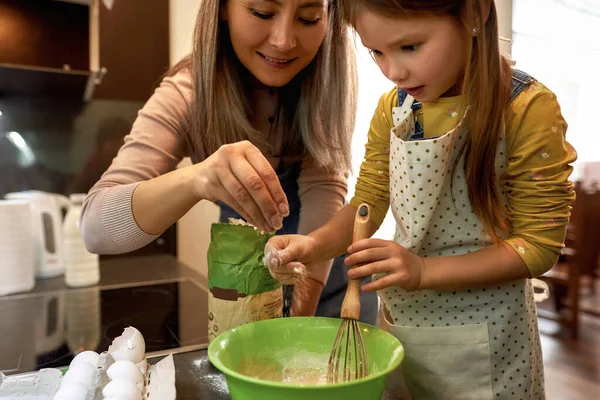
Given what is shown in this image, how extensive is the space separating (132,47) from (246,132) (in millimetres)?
1157

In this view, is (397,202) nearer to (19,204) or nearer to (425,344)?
(425,344)

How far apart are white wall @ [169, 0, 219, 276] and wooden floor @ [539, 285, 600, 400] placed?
1647 mm

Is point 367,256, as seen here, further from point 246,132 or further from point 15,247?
point 15,247

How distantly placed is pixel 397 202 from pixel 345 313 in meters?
0.23

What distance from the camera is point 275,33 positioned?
2.90 ft

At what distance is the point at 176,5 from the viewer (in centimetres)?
195

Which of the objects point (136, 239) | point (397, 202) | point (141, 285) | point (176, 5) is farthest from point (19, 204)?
point (397, 202)

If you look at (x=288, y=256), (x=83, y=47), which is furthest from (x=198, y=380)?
(x=83, y=47)

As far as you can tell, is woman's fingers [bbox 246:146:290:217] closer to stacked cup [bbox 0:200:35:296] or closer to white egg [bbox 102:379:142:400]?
white egg [bbox 102:379:142:400]

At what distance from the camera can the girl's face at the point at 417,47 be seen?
24.3 inches

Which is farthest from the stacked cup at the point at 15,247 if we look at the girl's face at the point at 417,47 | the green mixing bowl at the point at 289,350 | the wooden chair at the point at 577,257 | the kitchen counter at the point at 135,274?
the wooden chair at the point at 577,257

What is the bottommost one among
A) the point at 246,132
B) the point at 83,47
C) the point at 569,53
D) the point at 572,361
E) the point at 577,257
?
the point at 572,361

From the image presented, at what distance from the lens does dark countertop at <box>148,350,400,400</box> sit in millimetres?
661

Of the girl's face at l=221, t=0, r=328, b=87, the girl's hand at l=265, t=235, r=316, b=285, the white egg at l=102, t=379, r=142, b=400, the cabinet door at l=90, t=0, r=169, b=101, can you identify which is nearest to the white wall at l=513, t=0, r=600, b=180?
the cabinet door at l=90, t=0, r=169, b=101
